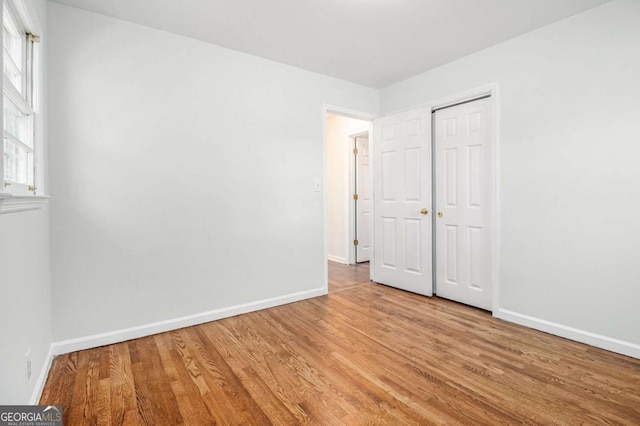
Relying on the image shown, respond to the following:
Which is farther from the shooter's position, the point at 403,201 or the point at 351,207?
the point at 351,207

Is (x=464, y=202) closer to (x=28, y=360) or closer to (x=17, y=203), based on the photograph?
(x=17, y=203)

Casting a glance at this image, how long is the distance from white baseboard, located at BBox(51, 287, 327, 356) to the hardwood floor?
0.21 feet

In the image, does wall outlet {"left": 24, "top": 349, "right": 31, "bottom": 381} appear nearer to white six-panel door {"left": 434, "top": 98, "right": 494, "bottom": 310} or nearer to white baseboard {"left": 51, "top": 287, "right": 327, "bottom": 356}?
white baseboard {"left": 51, "top": 287, "right": 327, "bottom": 356}

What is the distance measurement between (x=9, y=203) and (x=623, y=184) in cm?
359

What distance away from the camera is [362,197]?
538cm

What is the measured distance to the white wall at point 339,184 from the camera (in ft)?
17.3

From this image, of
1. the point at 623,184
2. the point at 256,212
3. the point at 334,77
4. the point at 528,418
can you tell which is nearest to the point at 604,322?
the point at 623,184

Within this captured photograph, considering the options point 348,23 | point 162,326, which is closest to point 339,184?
point 348,23

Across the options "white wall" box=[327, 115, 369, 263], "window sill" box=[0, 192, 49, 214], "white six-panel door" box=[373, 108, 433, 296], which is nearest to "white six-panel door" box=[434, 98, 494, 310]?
"white six-panel door" box=[373, 108, 433, 296]

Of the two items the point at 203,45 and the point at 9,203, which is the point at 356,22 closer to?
the point at 203,45

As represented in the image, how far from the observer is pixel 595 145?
2291 mm

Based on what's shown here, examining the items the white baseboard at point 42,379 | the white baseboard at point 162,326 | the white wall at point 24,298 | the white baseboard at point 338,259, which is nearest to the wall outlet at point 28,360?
the white wall at point 24,298

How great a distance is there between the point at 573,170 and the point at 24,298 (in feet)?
12.1

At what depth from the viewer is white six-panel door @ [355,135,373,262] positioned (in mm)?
5301
